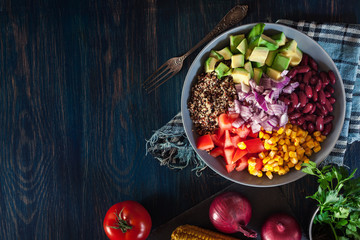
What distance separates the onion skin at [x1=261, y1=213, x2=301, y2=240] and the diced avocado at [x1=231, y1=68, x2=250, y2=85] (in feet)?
2.68

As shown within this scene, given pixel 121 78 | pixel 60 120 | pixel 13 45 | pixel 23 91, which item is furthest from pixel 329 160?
pixel 13 45

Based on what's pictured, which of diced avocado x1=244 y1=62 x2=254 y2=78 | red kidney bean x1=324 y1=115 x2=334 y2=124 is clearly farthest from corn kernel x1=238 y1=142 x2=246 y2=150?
red kidney bean x1=324 y1=115 x2=334 y2=124

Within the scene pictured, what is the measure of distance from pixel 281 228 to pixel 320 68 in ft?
3.19

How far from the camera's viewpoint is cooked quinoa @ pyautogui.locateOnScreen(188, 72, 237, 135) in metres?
1.97

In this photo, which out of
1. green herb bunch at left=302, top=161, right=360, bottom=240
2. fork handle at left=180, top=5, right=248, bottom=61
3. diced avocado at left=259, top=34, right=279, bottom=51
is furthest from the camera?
fork handle at left=180, top=5, right=248, bottom=61

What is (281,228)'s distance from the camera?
73.4 inches

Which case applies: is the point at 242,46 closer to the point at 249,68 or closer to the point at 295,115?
the point at 249,68

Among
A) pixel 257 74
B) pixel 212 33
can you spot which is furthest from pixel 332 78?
pixel 212 33

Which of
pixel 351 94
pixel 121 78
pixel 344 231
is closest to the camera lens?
pixel 344 231

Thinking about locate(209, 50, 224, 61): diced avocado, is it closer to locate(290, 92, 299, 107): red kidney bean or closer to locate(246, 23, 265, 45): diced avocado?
locate(246, 23, 265, 45): diced avocado

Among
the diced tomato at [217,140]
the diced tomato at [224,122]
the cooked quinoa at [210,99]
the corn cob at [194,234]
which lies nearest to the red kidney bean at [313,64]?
the cooked quinoa at [210,99]

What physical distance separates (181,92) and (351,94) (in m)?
1.05

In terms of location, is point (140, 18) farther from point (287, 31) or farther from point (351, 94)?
point (351, 94)

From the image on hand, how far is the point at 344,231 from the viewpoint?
186 centimetres
